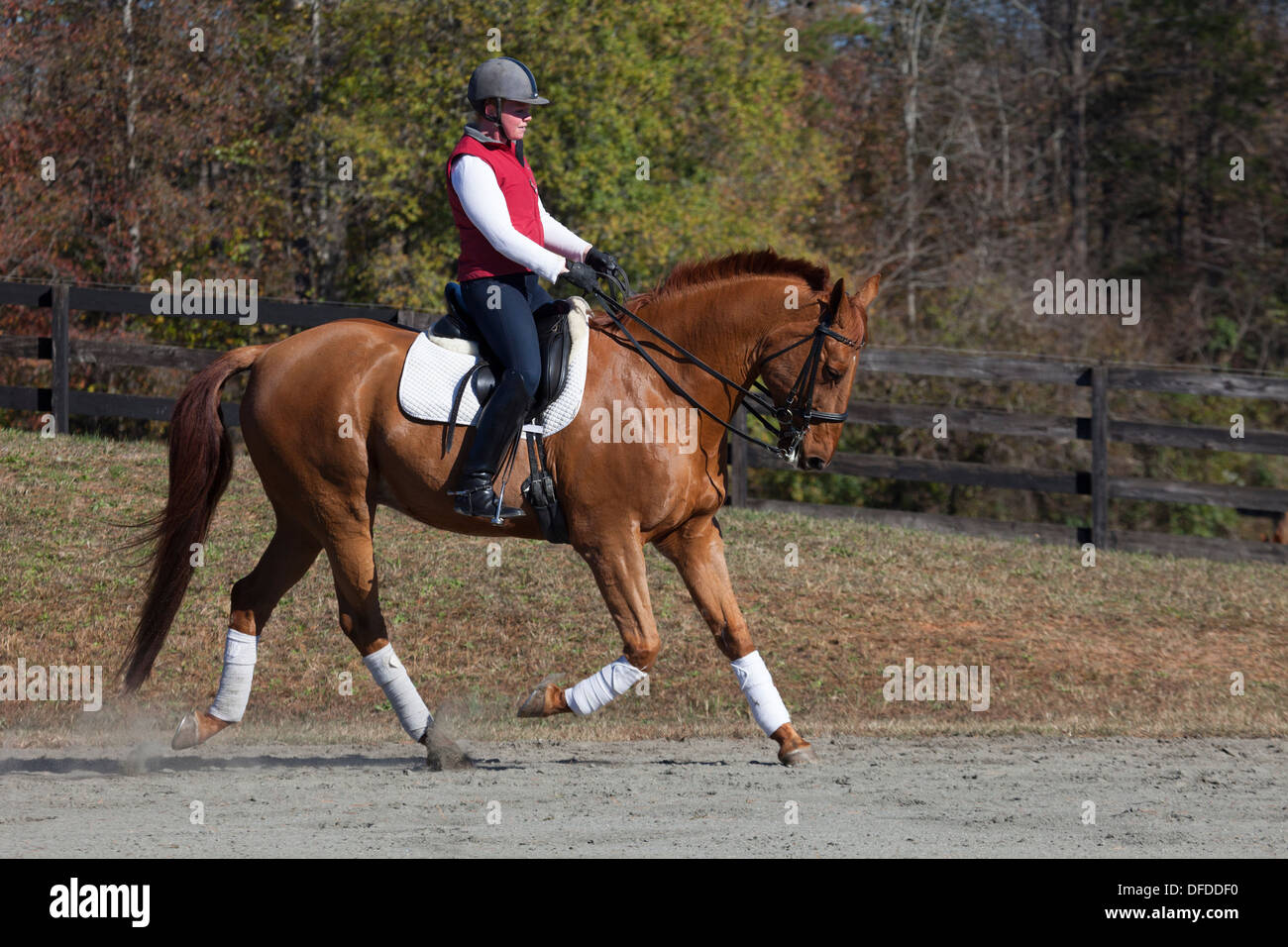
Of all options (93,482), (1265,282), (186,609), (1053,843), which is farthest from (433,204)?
(1265,282)

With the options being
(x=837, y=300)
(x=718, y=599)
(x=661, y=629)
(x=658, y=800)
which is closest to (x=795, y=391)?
(x=837, y=300)

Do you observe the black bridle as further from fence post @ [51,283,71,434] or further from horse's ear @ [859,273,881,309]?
fence post @ [51,283,71,434]

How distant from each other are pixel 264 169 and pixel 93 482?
26.5ft

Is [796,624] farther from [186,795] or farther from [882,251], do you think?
[882,251]

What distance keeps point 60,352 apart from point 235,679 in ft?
25.9

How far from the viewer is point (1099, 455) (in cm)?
1413

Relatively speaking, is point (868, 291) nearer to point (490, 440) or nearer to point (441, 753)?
point (490, 440)

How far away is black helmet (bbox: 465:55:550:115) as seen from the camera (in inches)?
272

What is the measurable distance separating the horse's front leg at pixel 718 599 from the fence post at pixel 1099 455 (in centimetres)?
782

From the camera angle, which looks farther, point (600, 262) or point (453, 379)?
point (600, 262)

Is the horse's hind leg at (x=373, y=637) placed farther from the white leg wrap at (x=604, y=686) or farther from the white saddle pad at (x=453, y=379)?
the white leg wrap at (x=604, y=686)

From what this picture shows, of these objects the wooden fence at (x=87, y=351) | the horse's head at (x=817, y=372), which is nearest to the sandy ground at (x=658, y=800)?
the horse's head at (x=817, y=372)

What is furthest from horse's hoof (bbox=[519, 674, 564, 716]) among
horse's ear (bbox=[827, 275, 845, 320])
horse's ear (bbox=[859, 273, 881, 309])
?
horse's ear (bbox=[859, 273, 881, 309])

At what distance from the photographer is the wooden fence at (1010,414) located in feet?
46.0
